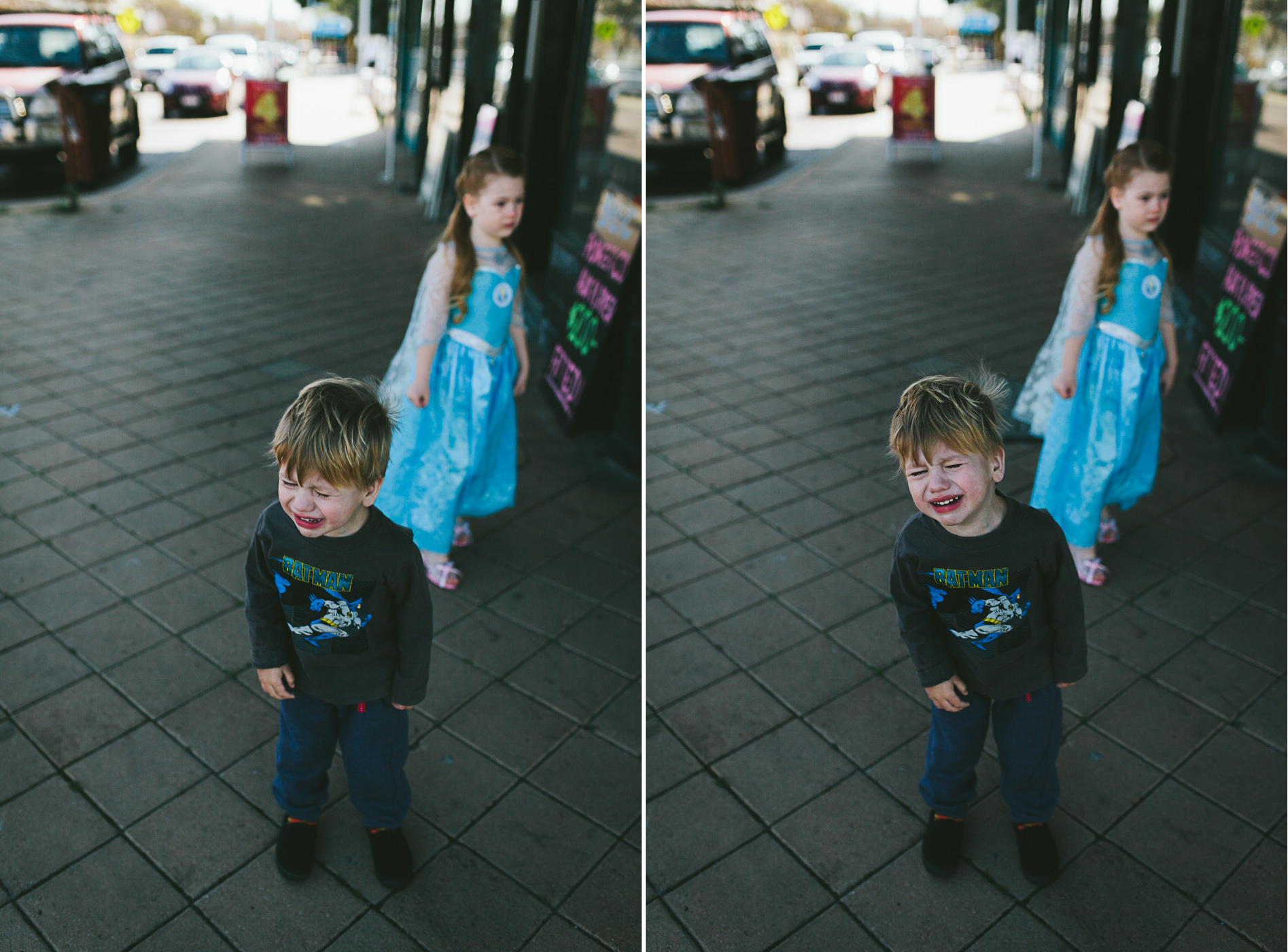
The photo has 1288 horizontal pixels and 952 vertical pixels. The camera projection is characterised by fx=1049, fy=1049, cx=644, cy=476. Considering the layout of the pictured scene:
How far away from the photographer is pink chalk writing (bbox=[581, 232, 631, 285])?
495cm

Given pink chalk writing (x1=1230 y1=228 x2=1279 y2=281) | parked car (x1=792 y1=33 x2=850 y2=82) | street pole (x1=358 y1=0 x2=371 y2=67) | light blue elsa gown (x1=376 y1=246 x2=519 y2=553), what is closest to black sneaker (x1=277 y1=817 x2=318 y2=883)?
light blue elsa gown (x1=376 y1=246 x2=519 y2=553)

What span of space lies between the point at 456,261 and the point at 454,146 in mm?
6846

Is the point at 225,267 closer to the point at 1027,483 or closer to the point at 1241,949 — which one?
the point at 1027,483

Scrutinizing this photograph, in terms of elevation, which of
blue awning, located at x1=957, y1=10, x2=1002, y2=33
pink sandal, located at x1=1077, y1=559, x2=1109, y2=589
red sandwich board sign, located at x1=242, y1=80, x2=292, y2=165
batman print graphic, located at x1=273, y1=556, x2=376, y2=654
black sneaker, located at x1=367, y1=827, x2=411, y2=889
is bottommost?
black sneaker, located at x1=367, y1=827, x2=411, y2=889

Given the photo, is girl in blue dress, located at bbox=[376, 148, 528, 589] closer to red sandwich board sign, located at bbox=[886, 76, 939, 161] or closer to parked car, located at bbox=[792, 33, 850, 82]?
red sandwich board sign, located at bbox=[886, 76, 939, 161]

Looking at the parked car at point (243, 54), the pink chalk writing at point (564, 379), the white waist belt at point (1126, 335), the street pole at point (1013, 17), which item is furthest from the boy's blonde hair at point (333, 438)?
the parked car at point (243, 54)

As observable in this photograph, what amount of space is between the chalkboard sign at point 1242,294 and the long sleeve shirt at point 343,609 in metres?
4.16

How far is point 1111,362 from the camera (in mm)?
3615

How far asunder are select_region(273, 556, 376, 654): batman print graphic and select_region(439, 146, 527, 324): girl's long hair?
1.53 metres

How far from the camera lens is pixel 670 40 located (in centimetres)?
1300

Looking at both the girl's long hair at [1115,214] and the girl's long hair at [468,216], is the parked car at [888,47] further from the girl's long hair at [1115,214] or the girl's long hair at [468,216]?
the girl's long hair at [468,216]

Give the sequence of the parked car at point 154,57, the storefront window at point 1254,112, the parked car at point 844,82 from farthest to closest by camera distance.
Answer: the parked car at point 154,57 < the parked car at point 844,82 < the storefront window at point 1254,112

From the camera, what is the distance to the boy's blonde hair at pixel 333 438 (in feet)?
7.18

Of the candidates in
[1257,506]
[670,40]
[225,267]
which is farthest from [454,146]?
[1257,506]
